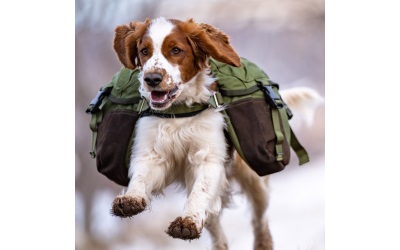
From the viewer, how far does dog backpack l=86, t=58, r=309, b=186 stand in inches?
135

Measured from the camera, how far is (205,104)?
3428mm

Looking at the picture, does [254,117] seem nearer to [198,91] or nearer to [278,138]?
[278,138]

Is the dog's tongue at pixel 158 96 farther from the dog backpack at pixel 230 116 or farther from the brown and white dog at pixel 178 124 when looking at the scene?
the dog backpack at pixel 230 116

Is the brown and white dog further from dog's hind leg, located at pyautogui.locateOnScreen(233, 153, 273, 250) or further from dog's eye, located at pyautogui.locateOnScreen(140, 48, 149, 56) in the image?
dog's hind leg, located at pyautogui.locateOnScreen(233, 153, 273, 250)

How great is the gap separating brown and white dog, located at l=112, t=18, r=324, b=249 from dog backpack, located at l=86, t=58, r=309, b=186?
0.21 ft

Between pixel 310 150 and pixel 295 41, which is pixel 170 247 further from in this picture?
pixel 295 41

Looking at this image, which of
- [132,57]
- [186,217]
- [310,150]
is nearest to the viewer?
[186,217]

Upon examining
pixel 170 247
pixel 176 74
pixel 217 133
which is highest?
pixel 176 74

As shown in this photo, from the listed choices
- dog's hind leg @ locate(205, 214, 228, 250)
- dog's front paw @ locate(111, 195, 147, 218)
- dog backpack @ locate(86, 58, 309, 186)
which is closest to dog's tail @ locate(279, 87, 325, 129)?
dog backpack @ locate(86, 58, 309, 186)

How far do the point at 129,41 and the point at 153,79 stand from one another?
0.38m

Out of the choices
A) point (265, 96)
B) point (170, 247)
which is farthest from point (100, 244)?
point (265, 96)

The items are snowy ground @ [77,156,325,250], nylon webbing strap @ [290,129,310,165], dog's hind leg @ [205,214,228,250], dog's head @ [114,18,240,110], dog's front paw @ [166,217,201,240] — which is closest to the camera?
dog's front paw @ [166,217,201,240]

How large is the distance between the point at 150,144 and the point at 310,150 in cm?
88

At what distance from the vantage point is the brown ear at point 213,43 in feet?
10.7
